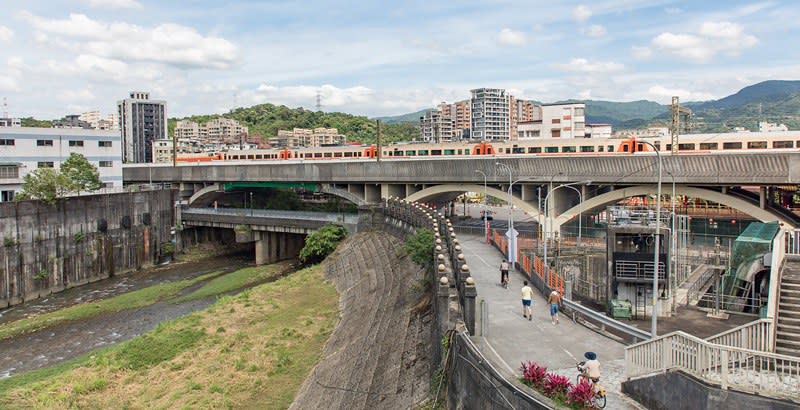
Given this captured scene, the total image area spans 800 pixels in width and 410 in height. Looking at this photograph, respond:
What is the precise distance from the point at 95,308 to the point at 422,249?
2517 cm

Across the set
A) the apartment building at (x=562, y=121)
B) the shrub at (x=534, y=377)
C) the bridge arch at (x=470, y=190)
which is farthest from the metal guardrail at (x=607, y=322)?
the apartment building at (x=562, y=121)

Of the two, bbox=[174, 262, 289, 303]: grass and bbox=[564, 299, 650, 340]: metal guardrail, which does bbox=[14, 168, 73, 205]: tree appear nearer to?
bbox=[174, 262, 289, 303]: grass

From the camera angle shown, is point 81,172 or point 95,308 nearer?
point 95,308

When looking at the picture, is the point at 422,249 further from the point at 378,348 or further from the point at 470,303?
the point at 470,303

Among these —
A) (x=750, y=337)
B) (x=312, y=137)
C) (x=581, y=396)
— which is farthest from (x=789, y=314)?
(x=312, y=137)

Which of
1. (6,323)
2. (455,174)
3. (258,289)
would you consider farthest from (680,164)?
(6,323)

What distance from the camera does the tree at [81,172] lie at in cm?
5359

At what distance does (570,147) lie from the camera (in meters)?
53.8

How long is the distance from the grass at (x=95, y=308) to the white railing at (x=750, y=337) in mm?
38589

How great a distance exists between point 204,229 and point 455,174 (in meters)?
32.9

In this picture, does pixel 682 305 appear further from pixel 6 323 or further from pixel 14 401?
pixel 6 323

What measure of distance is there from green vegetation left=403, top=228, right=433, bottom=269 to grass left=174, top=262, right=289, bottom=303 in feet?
65.3

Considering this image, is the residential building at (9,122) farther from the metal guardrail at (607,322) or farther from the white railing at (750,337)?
the white railing at (750,337)

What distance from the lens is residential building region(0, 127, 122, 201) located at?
5269 cm
